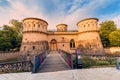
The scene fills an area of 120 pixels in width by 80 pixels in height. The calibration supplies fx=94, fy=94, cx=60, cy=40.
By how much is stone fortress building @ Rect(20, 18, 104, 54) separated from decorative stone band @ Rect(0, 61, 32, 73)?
670 inches

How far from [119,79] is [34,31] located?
21.4 m

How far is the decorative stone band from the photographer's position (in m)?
6.50

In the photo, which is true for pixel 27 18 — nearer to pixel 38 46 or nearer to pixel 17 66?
pixel 38 46

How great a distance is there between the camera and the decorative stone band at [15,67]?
6.50 meters

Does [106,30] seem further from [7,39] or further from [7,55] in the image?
[7,55]

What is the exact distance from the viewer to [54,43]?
90.5ft

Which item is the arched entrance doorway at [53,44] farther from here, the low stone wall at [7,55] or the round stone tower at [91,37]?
the low stone wall at [7,55]

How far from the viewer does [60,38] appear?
1089 inches

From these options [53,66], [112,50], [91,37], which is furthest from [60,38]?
[53,66]

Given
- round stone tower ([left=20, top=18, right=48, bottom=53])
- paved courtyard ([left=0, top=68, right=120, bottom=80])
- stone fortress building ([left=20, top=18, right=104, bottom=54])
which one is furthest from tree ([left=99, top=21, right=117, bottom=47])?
paved courtyard ([left=0, top=68, right=120, bottom=80])

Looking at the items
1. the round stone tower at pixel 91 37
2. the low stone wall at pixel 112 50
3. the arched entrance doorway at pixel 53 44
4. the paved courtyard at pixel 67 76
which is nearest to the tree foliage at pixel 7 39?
the arched entrance doorway at pixel 53 44

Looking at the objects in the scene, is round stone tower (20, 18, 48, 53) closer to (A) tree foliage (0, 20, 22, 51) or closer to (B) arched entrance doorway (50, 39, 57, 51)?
(B) arched entrance doorway (50, 39, 57, 51)

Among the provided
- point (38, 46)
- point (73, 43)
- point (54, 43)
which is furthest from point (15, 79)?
point (73, 43)

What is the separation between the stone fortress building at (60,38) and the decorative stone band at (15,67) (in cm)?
1702
